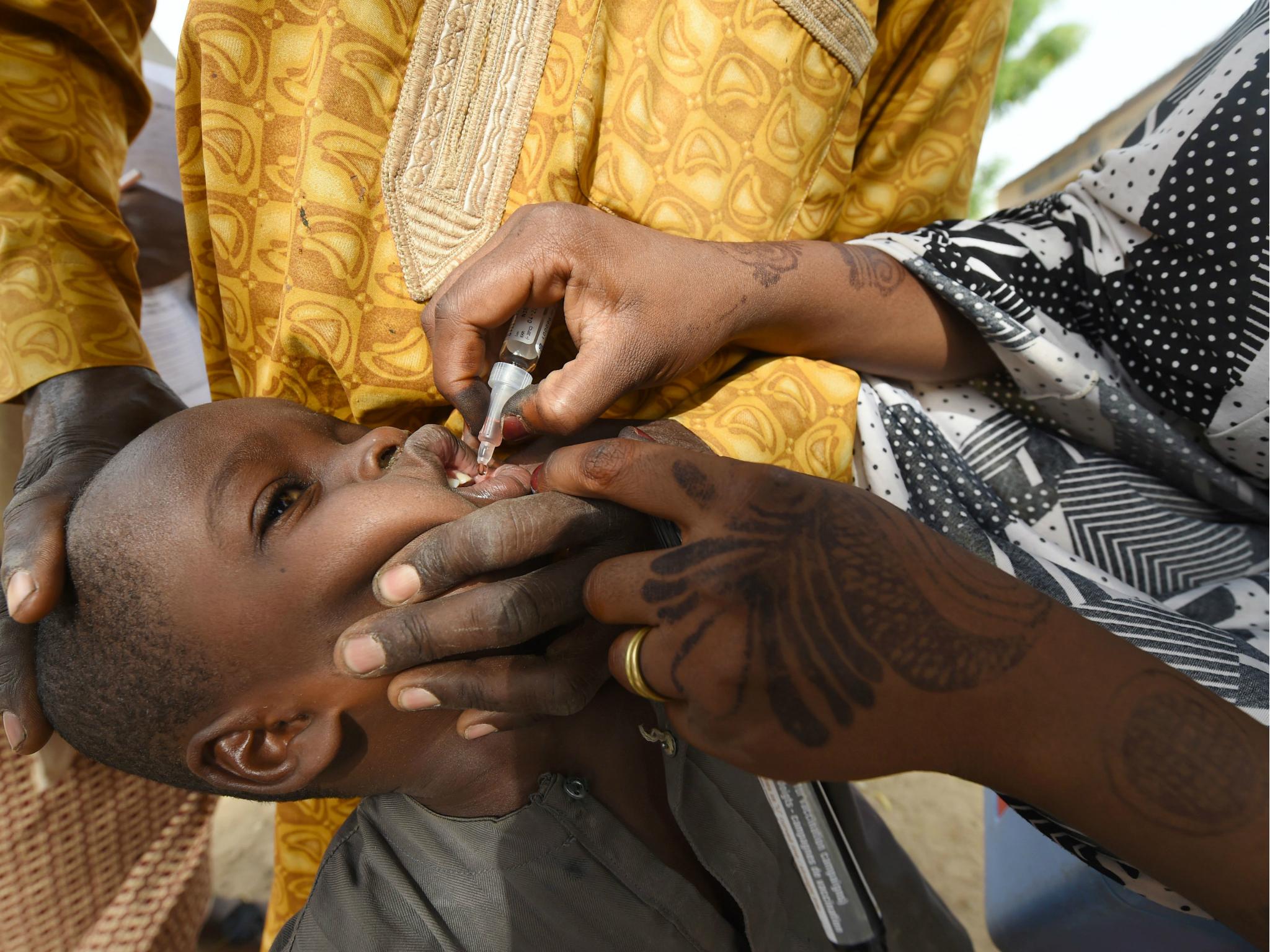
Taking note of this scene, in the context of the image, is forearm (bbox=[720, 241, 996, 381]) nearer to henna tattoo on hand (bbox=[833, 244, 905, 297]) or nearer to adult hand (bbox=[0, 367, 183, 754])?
henna tattoo on hand (bbox=[833, 244, 905, 297])

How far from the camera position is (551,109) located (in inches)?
46.9

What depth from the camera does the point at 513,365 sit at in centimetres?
107

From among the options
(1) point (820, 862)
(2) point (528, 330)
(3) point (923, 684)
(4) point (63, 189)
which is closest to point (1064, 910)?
(1) point (820, 862)

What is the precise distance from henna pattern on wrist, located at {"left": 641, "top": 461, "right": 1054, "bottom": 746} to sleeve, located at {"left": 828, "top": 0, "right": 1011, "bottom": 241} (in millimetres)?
918

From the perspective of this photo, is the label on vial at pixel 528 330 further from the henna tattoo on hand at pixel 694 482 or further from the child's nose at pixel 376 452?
the henna tattoo on hand at pixel 694 482

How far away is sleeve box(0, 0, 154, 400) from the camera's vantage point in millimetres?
1360

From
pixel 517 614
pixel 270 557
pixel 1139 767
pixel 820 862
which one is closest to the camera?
pixel 1139 767

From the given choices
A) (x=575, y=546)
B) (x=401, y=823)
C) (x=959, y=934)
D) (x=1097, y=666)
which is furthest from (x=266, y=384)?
(x=959, y=934)

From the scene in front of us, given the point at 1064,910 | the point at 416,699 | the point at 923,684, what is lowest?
the point at 1064,910

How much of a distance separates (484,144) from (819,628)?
1.02m

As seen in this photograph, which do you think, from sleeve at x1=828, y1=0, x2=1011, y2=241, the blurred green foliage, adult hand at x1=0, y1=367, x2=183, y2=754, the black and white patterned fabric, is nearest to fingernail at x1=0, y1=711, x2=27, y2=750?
adult hand at x1=0, y1=367, x2=183, y2=754

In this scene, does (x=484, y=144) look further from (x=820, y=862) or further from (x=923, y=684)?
(x=820, y=862)

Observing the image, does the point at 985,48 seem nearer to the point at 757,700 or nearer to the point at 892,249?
the point at 892,249

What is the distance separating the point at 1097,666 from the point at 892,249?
0.82 m
